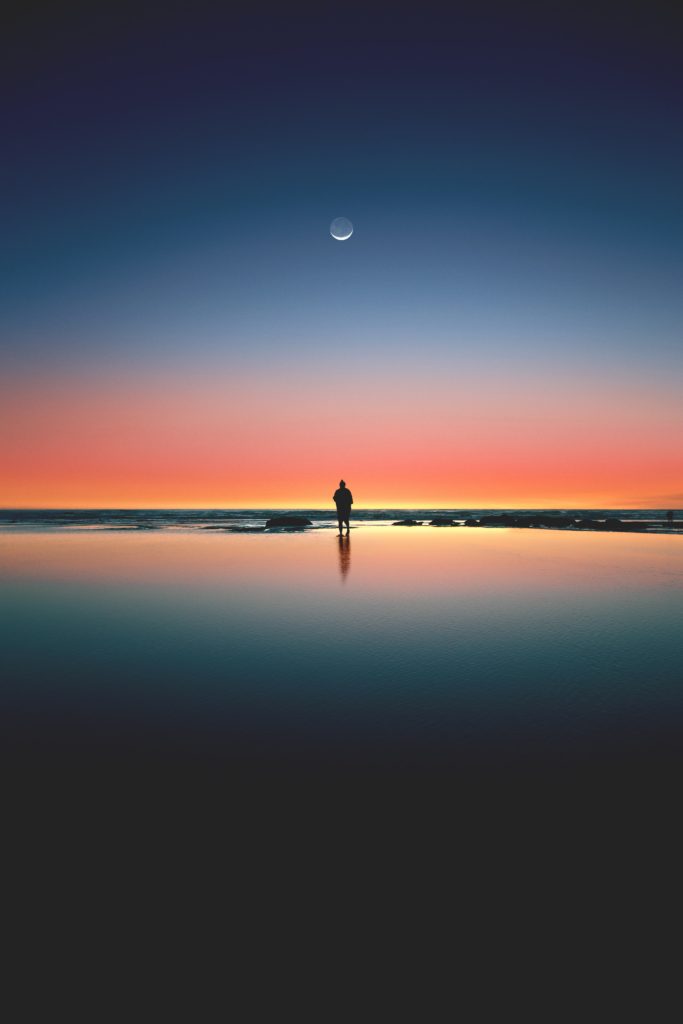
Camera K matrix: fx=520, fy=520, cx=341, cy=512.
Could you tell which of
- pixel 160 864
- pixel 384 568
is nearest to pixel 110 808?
pixel 160 864

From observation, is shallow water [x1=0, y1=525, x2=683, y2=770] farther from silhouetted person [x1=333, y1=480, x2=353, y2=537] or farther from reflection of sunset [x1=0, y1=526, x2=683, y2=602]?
silhouetted person [x1=333, y1=480, x2=353, y2=537]

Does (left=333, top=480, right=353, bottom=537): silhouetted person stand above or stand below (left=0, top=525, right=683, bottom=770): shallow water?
above

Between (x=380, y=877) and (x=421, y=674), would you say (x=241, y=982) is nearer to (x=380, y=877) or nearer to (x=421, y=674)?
(x=380, y=877)

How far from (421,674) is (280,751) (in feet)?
6.52

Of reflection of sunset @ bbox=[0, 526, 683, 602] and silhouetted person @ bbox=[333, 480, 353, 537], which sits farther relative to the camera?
silhouetted person @ bbox=[333, 480, 353, 537]

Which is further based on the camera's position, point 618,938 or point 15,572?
point 15,572

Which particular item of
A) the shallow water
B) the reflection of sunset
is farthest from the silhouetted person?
the shallow water

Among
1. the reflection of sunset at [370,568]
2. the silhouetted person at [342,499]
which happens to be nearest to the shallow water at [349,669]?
the reflection of sunset at [370,568]

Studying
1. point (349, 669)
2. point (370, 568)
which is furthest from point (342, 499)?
point (349, 669)

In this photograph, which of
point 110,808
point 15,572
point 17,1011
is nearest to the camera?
point 17,1011

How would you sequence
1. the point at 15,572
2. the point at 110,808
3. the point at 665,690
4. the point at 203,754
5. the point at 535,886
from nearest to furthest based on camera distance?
the point at 535,886 → the point at 110,808 → the point at 203,754 → the point at 665,690 → the point at 15,572

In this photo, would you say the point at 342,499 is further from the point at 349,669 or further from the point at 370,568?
the point at 349,669

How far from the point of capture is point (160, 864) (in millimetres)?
2393

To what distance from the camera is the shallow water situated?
145 inches
